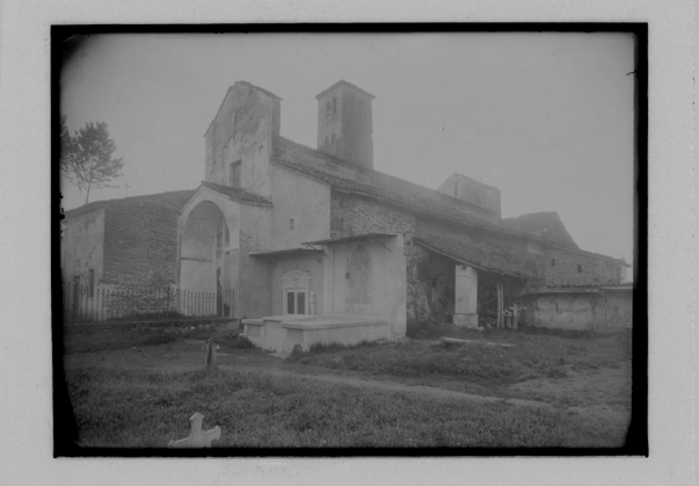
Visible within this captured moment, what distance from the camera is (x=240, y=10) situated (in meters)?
3.55

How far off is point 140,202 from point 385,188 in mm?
2886

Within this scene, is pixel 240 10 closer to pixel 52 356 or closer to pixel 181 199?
pixel 181 199

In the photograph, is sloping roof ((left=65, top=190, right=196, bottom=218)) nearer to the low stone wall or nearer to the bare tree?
the bare tree

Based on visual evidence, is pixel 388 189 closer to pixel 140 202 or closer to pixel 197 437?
pixel 140 202

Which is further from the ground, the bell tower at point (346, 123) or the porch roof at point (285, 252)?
the bell tower at point (346, 123)

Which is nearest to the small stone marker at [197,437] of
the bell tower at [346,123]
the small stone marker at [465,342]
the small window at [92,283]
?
the small window at [92,283]

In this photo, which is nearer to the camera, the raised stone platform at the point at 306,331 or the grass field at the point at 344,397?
the grass field at the point at 344,397

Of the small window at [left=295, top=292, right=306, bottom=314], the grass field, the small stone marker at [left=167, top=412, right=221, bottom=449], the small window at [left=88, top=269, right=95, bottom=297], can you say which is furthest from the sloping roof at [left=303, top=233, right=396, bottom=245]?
the small stone marker at [left=167, top=412, right=221, bottom=449]

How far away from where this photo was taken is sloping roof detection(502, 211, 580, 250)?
→ 3830 mm

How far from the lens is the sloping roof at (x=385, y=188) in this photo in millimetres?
4480

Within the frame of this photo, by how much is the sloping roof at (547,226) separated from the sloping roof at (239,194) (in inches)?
144

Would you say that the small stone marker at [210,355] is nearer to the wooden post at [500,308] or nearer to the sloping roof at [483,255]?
the sloping roof at [483,255]

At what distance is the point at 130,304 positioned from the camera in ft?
12.9

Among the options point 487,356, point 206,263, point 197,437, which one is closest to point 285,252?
point 206,263
